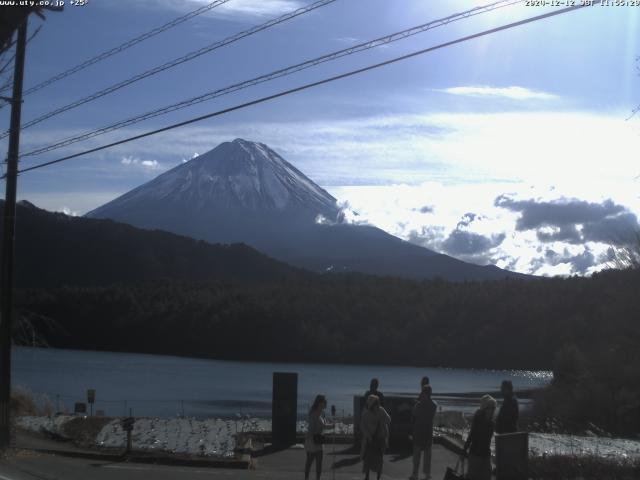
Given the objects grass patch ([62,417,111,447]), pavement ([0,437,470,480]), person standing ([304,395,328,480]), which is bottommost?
grass patch ([62,417,111,447])

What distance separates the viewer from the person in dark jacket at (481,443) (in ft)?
35.5

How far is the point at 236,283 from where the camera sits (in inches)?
5310

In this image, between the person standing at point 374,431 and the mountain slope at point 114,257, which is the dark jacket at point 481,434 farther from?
the mountain slope at point 114,257

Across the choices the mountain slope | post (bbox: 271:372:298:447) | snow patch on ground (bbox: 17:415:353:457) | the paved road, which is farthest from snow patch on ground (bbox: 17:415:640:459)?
the mountain slope

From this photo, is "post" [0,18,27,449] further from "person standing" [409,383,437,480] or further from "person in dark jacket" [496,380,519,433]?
"person in dark jacket" [496,380,519,433]

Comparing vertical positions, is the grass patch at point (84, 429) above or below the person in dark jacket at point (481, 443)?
below

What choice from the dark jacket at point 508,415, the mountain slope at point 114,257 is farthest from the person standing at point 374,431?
the mountain slope at point 114,257

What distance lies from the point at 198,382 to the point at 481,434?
205 feet

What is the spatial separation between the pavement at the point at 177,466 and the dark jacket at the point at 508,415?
241 cm

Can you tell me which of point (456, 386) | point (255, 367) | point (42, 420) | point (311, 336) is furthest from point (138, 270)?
point (42, 420)

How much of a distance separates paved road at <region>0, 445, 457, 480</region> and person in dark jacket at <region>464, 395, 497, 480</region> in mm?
3342

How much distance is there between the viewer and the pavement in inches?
553

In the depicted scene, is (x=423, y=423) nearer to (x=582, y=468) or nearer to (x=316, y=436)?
(x=316, y=436)

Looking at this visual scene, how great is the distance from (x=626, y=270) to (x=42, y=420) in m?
16.8
